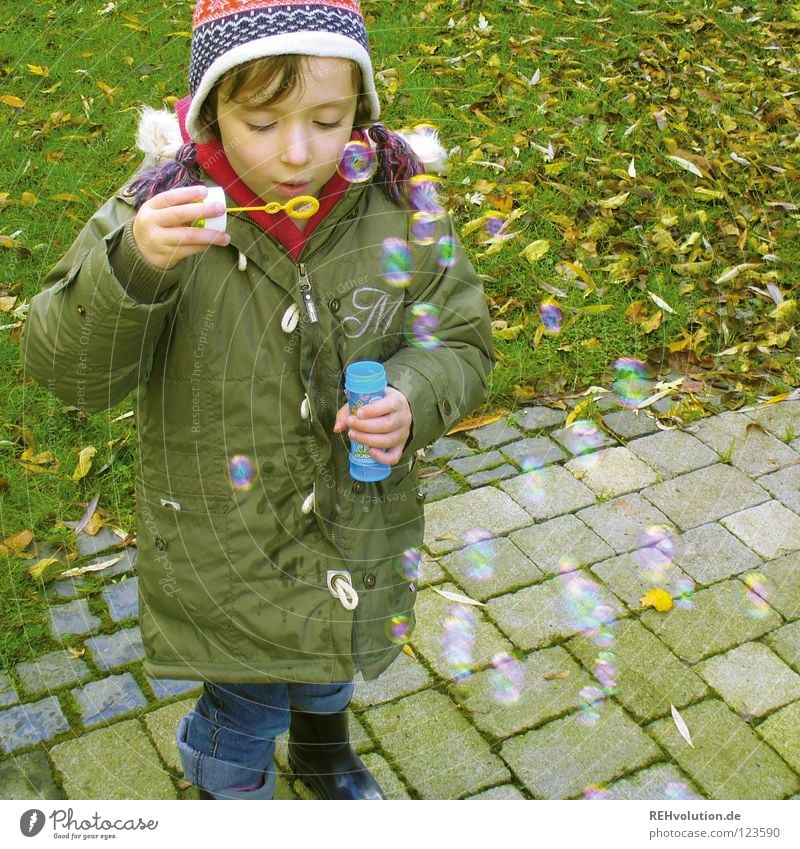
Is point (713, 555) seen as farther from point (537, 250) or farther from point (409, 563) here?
point (537, 250)

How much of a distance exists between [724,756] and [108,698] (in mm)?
1248

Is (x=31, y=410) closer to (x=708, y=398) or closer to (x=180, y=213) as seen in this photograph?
(x=180, y=213)

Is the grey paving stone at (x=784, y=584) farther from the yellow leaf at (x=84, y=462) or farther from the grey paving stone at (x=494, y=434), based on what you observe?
the yellow leaf at (x=84, y=462)

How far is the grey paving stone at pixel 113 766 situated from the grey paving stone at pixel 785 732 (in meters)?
1.17

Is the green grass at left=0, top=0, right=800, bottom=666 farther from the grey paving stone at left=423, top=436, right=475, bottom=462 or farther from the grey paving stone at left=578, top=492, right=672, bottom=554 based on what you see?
the grey paving stone at left=578, top=492, right=672, bottom=554

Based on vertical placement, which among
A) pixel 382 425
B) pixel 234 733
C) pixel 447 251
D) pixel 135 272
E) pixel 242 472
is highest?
pixel 135 272

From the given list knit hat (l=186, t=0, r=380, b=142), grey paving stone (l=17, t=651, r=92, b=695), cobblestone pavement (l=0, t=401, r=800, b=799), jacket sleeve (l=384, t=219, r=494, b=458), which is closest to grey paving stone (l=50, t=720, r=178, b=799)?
cobblestone pavement (l=0, t=401, r=800, b=799)

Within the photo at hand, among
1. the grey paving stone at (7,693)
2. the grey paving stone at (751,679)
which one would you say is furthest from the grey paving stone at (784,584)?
the grey paving stone at (7,693)

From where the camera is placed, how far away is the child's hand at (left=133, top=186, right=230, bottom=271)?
4.06 feet

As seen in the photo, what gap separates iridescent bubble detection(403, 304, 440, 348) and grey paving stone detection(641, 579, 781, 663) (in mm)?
958

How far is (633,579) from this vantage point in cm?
226

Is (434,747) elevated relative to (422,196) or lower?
lower

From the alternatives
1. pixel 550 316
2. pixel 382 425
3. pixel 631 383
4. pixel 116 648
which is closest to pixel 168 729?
pixel 116 648
